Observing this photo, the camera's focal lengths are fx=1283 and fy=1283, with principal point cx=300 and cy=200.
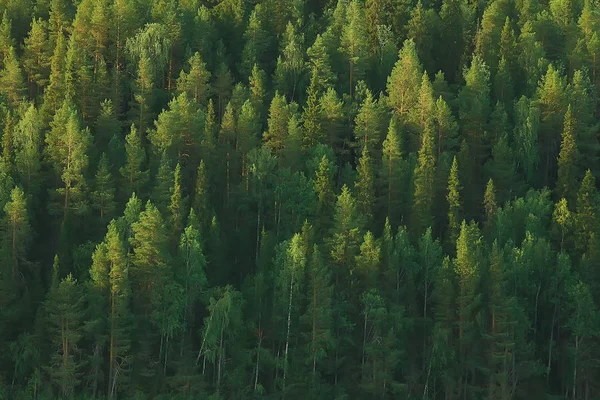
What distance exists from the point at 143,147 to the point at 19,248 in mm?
15773

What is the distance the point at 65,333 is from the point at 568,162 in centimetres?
4218

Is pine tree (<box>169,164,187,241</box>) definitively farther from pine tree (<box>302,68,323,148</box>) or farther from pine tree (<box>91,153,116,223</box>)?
pine tree (<box>302,68,323,148</box>)

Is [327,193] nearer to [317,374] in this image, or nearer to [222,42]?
[317,374]

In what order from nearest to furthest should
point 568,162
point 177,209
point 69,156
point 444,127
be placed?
point 177,209 < point 69,156 < point 568,162 < point 444,127

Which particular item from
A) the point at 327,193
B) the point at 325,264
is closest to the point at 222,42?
the point at 327,193

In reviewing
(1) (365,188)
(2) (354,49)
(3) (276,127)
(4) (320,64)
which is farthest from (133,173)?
(2) (354,49)

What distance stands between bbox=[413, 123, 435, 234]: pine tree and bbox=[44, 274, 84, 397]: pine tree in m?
26.9

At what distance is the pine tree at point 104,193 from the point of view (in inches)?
3664

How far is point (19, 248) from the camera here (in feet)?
294

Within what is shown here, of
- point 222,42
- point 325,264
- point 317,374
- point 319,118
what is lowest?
point 317,374

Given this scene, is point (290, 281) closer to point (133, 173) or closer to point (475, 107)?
point (133, 173)

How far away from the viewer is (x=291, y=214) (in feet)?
320

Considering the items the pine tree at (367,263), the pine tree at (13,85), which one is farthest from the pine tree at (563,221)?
the pine tree at (13,85)

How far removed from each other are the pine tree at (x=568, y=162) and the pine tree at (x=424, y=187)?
10.2 m
